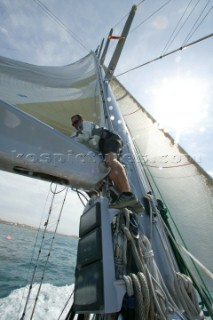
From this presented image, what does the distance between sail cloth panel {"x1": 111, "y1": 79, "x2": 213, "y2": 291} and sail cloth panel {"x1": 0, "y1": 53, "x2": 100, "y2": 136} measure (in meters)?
0.94

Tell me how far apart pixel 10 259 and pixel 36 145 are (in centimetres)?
1041

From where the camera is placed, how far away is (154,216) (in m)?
1.41

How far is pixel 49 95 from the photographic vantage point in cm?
298

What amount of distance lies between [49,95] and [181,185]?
6.71 feet

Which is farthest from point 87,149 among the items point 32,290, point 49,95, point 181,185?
point 32,290

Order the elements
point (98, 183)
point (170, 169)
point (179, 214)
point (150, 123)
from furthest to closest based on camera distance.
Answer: point (150, 123), point (170, 169), point (179, 214), point (98, 183)

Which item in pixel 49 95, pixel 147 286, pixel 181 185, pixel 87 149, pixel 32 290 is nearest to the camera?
pixel 147 286

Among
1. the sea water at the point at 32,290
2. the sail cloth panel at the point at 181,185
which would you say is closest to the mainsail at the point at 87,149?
the sail cloth panel at the point at 181,185

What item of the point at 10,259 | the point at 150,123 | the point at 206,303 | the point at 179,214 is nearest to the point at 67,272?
the point at 10,259

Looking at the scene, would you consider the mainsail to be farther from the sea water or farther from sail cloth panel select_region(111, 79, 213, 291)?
the sea water

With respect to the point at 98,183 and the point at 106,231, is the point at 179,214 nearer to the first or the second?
the point at 98,183

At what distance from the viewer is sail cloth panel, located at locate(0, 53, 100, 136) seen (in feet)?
8.14

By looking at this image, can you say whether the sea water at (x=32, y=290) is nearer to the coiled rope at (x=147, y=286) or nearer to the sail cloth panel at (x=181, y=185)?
the sail cloth panel at (x=181, y=185)

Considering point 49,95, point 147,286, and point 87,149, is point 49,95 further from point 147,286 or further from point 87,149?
point 147,286
